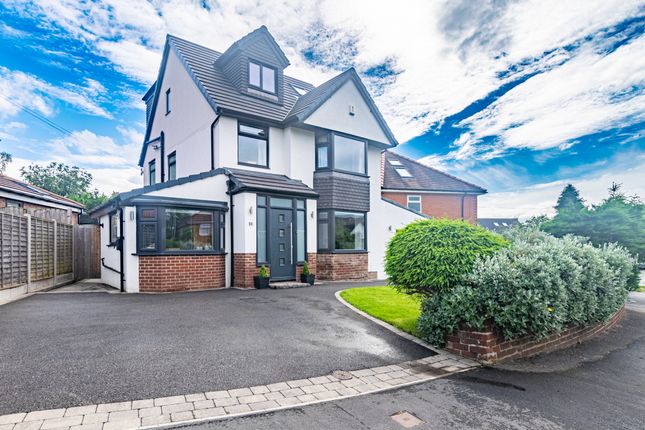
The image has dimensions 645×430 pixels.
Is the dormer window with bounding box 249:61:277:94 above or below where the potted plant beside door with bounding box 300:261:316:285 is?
above

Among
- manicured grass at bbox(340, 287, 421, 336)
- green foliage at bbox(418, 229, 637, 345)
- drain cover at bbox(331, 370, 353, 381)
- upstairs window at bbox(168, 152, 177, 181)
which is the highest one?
upstairs window at bbox(168, 152, 177, 181)

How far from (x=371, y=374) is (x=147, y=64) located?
741 inches

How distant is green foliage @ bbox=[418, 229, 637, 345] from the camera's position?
472 cm

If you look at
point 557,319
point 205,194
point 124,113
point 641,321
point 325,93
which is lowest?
point 641,321

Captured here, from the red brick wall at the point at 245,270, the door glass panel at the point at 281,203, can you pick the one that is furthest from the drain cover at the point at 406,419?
the door glass panel at the point at 281,203

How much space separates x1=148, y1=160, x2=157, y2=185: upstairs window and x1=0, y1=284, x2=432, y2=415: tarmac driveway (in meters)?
10.5

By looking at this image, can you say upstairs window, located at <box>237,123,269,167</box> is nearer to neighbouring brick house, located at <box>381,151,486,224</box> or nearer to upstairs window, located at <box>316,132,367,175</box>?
upstairs window, located at <box>316,132,367,175</box>

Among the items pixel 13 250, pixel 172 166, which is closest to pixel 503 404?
pixel 13 250

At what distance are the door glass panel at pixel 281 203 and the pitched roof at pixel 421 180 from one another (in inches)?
466

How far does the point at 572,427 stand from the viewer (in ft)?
10.2

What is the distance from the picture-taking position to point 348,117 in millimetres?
14766

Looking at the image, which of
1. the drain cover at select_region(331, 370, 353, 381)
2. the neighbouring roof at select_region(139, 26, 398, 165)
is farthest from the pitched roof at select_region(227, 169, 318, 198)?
the drain cover at select_region(331, 370, 353, 381)

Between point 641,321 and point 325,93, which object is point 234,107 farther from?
point 641,321

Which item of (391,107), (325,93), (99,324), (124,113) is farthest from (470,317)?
(124,113)
